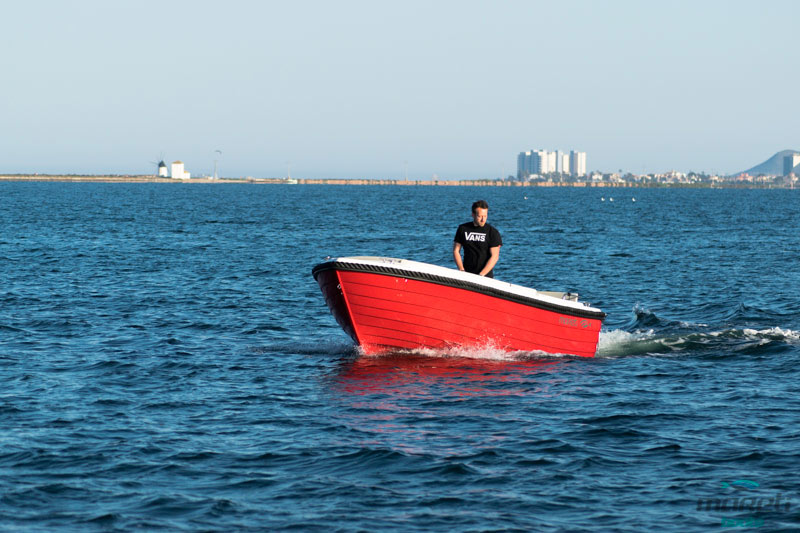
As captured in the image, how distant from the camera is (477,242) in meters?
15.4

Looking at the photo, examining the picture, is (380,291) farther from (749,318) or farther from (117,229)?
(117,229)

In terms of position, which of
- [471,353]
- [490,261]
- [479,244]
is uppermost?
[479,244]

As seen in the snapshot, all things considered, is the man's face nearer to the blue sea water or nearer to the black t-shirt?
the black t-shirt

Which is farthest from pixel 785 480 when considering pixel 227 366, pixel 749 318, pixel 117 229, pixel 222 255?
pixel 117 229

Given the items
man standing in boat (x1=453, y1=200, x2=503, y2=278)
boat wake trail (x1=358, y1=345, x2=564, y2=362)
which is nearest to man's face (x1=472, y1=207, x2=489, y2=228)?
man standing in boat (x1=453, y1=200, x2=503, y2=278)

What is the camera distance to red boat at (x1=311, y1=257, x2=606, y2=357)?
14.9 m

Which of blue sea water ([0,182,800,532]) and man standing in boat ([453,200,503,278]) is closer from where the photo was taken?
blue sea water ([0,182,800,532])

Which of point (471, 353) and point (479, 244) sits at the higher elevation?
point (479, 244)

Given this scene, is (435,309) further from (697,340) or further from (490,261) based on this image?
(697,340)

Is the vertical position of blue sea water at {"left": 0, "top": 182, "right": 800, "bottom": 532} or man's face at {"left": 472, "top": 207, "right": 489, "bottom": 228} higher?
man's face at {"left": 472, "top": 207, "right": 489, "bottom": 228}

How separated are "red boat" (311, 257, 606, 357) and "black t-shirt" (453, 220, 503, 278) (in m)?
0.49

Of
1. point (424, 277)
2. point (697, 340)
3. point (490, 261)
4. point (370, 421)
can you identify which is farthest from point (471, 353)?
point (697, 340)

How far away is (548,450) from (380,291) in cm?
505

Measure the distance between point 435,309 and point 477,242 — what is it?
1331 mm
